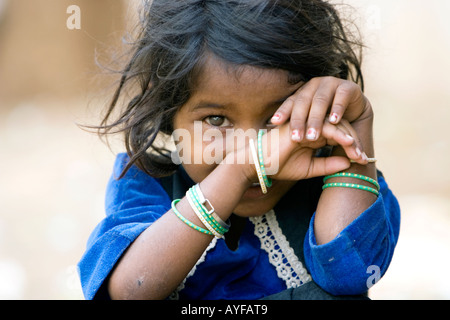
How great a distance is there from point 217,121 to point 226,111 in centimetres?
6

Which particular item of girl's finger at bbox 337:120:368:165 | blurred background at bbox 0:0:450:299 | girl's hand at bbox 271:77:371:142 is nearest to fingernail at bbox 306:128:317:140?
girl's hand at bbox 271:77:371:142

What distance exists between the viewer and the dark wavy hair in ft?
5.36

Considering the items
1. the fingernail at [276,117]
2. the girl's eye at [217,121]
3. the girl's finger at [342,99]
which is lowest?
the girl's eye at [217,121]

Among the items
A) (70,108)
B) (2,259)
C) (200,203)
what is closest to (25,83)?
(70,108)

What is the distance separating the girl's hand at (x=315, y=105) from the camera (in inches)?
59.5

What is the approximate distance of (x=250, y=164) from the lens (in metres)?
1.57

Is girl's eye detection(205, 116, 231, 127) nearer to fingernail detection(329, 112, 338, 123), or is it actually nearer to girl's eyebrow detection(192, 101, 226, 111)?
girl's eyebrow detection(192, 101, 226, 111)

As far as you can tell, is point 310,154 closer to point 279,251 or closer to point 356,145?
point 356,145

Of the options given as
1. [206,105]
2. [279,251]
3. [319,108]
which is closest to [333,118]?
[319,108]

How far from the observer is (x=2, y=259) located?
337cm

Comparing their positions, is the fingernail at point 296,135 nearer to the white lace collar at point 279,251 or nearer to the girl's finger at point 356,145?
the girl's finger at point 356,145

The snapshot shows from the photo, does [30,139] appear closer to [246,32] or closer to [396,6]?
[396,6]

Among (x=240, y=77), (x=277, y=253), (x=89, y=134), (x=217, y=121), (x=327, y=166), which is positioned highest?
(x=240, y=77)

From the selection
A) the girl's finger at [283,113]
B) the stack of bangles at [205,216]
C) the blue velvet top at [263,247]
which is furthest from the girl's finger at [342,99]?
the stack of bangles at [205,216]
